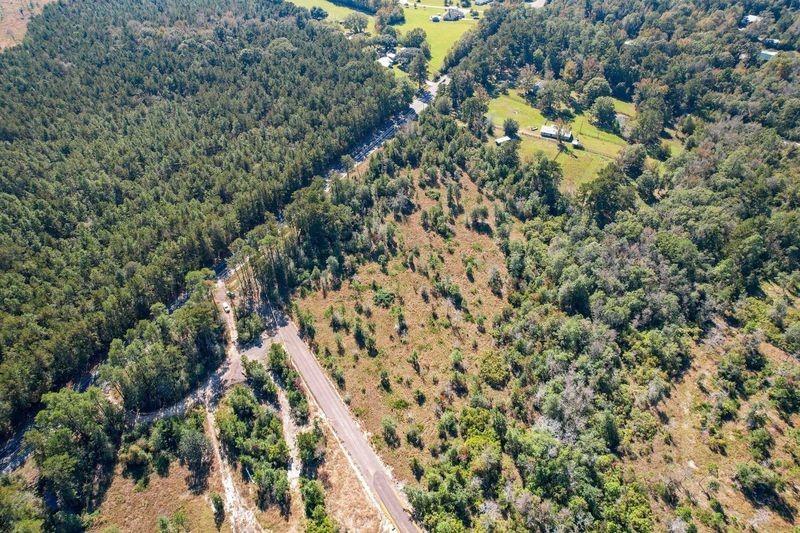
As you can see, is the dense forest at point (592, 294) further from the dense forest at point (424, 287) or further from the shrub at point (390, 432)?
the dense forest at point (424, 287)

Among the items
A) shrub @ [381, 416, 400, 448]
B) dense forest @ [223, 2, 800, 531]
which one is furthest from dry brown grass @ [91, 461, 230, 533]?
dense forest @ [223, 2, 800, 531]

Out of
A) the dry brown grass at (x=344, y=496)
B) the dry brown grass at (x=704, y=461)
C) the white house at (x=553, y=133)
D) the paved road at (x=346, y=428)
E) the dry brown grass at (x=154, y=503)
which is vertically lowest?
the dry brown grass at (x=154, y=503)

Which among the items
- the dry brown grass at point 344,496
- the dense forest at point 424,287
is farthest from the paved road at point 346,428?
the dense forest at point 424,287

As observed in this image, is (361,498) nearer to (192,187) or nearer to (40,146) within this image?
(192,187)

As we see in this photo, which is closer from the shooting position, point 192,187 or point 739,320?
point 739,320

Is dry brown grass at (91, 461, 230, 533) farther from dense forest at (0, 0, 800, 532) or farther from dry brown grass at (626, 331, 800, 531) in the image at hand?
dry brown grass at (626, 331, 800, 531)

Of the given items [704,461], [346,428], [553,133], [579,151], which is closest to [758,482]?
[704,461]

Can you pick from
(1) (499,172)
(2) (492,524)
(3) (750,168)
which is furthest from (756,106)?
(2) (492,524)
